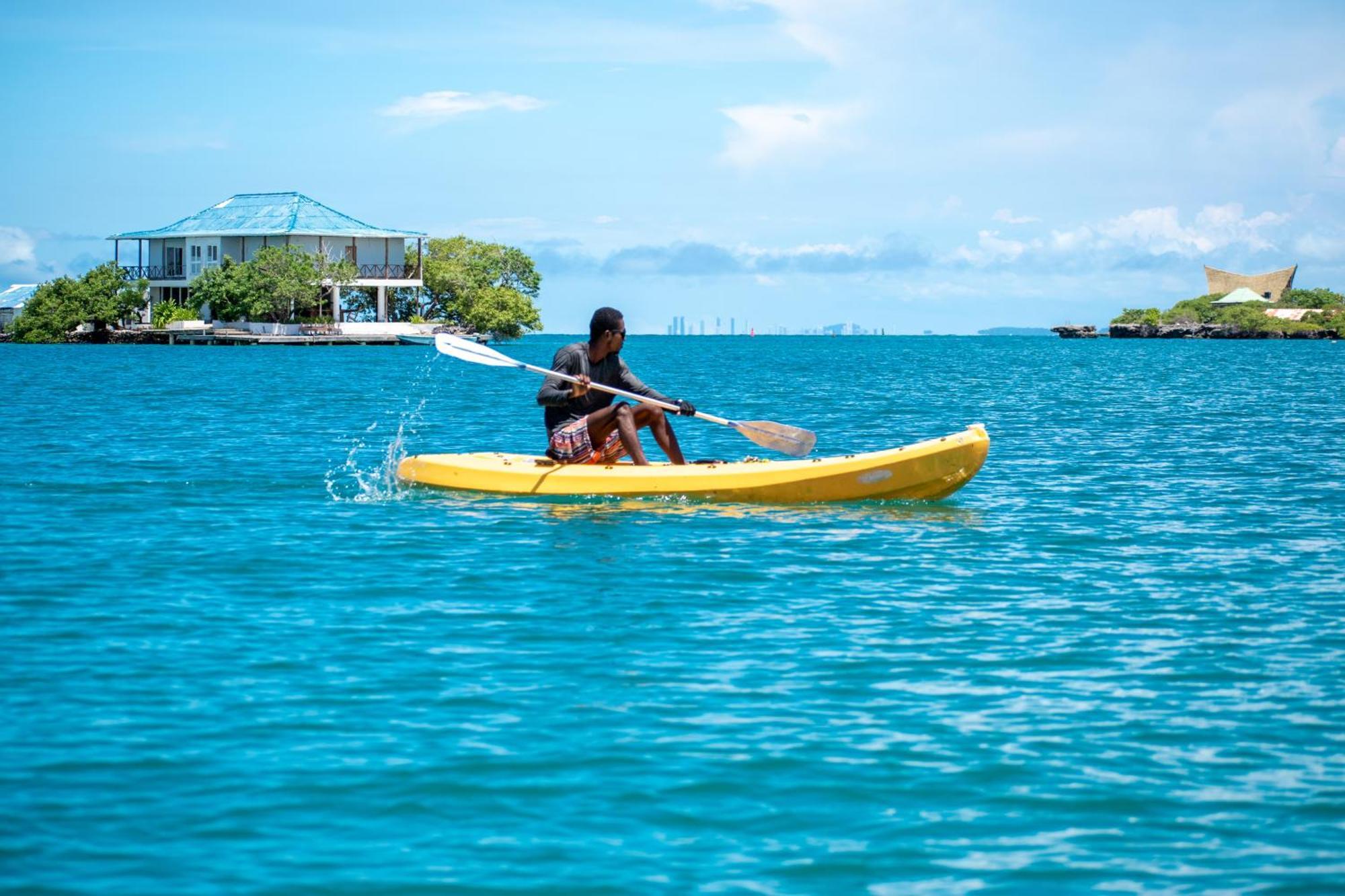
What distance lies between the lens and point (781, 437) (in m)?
16.2

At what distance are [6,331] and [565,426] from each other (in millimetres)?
88947

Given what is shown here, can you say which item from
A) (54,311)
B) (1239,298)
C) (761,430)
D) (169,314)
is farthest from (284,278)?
(1239,298)

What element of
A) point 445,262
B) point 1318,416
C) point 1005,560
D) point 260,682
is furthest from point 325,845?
point 445,262

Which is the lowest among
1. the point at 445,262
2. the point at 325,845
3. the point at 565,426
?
the point at 325,845

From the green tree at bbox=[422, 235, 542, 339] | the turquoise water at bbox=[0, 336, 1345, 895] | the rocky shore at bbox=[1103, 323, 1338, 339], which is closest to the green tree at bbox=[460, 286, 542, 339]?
the green tree at bbox=[422, 235, 542, 339]

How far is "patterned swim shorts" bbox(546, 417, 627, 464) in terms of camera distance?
15.1 m

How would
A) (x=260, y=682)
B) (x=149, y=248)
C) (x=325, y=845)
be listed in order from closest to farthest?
1. (x=325, y=845)
2. (x=260, y=682)
3. (x=149, y=248)

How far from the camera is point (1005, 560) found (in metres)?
12.2

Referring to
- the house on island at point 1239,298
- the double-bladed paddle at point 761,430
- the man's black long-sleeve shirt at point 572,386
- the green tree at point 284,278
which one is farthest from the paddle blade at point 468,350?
the house on island at point 1239,298

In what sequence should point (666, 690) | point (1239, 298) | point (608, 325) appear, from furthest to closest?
point (1239, 298) < point (608, 325) < point (666, 690)

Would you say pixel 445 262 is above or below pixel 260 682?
above

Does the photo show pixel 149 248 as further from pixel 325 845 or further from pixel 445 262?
pixel 325 845

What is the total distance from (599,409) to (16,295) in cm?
9955

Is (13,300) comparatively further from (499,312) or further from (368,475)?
(368,475)
